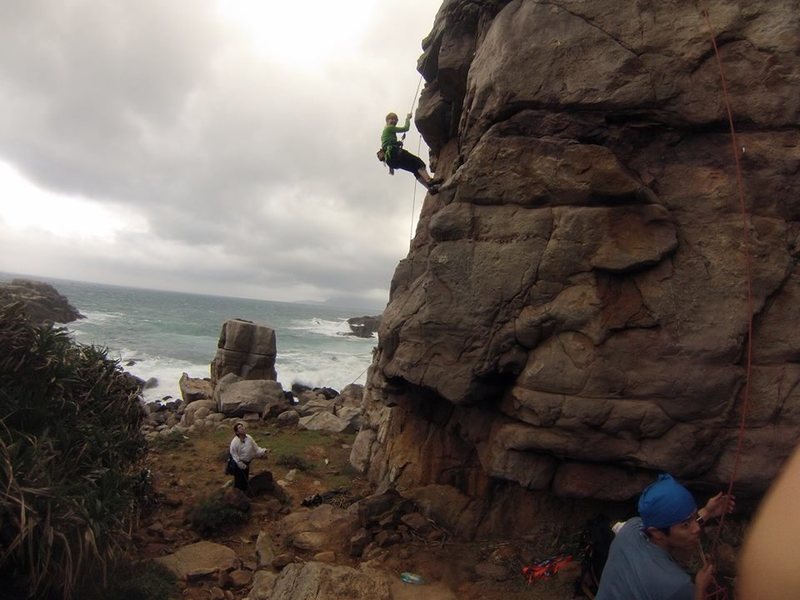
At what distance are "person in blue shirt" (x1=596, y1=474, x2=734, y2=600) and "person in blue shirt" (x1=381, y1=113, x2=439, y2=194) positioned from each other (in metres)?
8.34

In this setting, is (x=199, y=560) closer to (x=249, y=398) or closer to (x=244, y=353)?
(x=249, y=398)

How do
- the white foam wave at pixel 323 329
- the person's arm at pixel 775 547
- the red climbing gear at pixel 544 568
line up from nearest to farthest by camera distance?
the person's arm at pixel 775 547 < the red climbing gear at pixel 544 568 < the white foam wave at pixel 323 329

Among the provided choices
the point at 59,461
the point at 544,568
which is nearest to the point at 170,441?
the point at 59,461

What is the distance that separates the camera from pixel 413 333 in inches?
323

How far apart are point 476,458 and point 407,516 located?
1541 millimetres

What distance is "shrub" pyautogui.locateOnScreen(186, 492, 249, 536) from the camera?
920 centimetres

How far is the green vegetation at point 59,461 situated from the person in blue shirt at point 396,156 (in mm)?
6915

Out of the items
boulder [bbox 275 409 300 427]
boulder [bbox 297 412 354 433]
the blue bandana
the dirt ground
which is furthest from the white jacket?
the blue bandana

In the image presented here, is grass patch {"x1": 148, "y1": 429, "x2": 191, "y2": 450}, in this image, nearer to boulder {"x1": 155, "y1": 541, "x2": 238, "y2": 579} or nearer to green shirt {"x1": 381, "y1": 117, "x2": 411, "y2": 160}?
boulder {"x1": 155, "y1": 541, "x2": 238, "y2": 579}

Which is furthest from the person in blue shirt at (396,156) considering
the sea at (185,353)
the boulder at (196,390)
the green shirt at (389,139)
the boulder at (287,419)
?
the sea at (185,353)

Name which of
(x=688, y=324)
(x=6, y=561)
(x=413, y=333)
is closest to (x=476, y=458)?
(x=413, y=333)

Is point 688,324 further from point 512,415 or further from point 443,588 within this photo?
Result: point 443,588

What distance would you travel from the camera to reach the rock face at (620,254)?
6.16 metres

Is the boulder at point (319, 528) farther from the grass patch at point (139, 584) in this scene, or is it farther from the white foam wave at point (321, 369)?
the white foam wave at point (321, 369)
